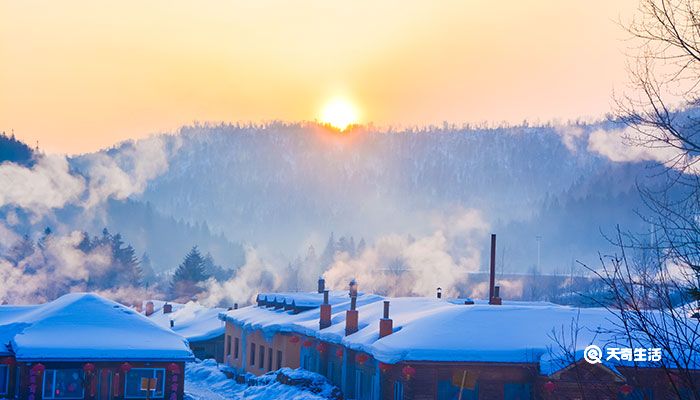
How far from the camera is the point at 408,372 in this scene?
3162 cm

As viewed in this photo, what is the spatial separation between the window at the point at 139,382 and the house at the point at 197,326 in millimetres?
18341

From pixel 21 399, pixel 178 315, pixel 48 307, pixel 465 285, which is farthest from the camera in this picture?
pixel 465 285

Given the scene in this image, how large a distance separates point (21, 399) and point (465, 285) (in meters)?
98.7

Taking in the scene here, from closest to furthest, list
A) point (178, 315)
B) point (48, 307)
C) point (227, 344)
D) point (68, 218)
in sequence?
point (48, 307) → point (227, 344) → point (178, 315) → point (68, 218)

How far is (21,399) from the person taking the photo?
3634 cm

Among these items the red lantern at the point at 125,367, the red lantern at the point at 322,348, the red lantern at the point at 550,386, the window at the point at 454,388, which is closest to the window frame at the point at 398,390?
the window at the point at 454,388

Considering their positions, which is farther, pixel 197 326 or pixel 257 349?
pixel 197 326

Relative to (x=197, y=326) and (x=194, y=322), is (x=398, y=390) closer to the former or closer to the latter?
(x=197, y=326)

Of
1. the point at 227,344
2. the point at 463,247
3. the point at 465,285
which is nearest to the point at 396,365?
the point at 227,344

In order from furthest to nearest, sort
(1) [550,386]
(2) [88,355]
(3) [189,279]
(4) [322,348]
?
(3) [189,279]
(4) [322,348]
(2) [88,355]
(1) [550,386]

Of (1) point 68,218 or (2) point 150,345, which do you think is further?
(1) point 68,218

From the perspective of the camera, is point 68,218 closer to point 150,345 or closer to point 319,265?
point 319,265

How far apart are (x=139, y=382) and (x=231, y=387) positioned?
1234 centimetres

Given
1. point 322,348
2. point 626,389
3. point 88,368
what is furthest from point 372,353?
point 88,368
